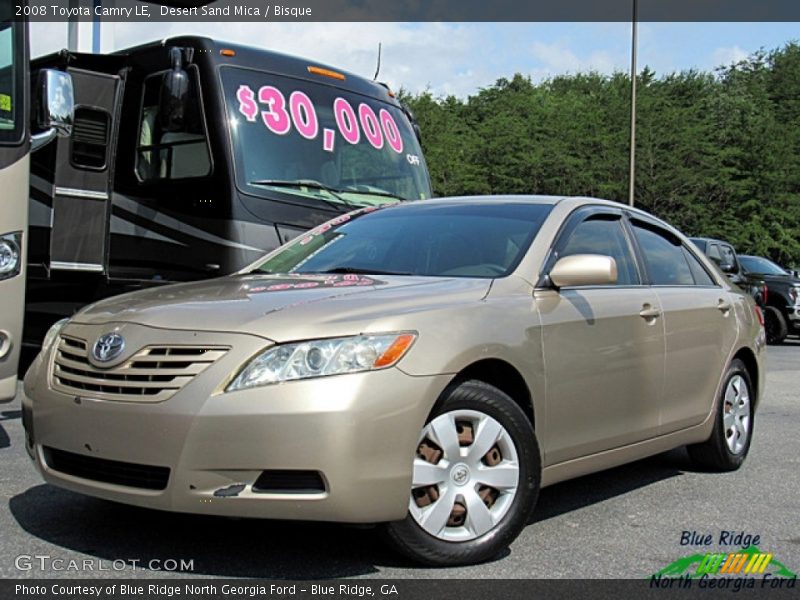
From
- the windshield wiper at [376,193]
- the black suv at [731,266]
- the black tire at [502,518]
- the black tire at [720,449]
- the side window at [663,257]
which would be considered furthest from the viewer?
the black suv at [731,266]

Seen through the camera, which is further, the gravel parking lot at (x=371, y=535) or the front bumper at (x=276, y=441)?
the gravel parking lot at (x=371, y=535)

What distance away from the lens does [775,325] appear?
18219 mm

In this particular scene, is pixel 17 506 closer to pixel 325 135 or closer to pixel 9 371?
pixel 9 371

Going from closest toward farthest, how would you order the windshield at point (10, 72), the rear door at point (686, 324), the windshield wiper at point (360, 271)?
the windshield wiper at point (360, 271) → the rear door at point (686, 324) → the windshield at point (10, 72)

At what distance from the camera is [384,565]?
3.78 m

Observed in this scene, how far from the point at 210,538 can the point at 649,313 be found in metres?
2.44

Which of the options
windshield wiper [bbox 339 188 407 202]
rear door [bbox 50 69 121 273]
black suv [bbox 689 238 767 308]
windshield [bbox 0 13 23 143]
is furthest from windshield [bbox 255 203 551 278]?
black suv [bbox 689 238 767 308]

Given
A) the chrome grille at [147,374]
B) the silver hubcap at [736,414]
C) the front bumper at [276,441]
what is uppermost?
the chrome grille at [147,374]

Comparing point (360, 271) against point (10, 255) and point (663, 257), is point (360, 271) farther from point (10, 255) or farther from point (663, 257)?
point (10, 255)

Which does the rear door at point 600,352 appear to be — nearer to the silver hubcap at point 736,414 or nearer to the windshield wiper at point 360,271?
the windshield wiper at point 360,271

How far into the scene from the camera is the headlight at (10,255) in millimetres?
5852

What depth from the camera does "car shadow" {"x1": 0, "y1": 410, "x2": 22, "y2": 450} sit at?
6.19m

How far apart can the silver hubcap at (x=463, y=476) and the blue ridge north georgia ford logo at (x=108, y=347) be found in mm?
1180

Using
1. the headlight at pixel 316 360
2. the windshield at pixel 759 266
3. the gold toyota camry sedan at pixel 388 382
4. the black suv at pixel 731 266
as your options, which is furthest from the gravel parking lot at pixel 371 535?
the windshield at pixel 759 266
